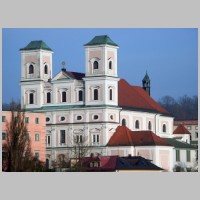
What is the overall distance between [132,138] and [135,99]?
17.1ft

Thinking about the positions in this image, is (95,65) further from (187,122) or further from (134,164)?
(187,122)

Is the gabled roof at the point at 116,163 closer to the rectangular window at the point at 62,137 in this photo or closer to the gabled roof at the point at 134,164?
the gabled roof at the point at 134,164

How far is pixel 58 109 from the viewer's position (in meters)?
69.4

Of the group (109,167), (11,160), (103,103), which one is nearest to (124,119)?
(103,103)

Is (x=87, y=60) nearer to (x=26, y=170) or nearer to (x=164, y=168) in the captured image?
(x=164, y=168)

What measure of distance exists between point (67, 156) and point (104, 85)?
432cm

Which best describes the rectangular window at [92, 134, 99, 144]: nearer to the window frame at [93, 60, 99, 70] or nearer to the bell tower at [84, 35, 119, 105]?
the bell tower at [84, 35, 119, 105]

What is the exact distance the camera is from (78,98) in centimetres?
6906

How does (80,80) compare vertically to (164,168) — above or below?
above

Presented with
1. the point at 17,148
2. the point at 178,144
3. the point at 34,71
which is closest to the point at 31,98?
→ the point at 34,71

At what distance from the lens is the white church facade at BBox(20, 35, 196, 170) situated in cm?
6719

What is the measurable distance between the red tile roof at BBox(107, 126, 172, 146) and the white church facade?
11.8 inches

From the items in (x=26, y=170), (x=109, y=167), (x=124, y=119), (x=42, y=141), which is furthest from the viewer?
(x=124, y=119)

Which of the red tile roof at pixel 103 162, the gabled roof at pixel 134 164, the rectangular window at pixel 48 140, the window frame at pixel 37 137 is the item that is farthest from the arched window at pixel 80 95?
the red tile roof at pixel 103 162
